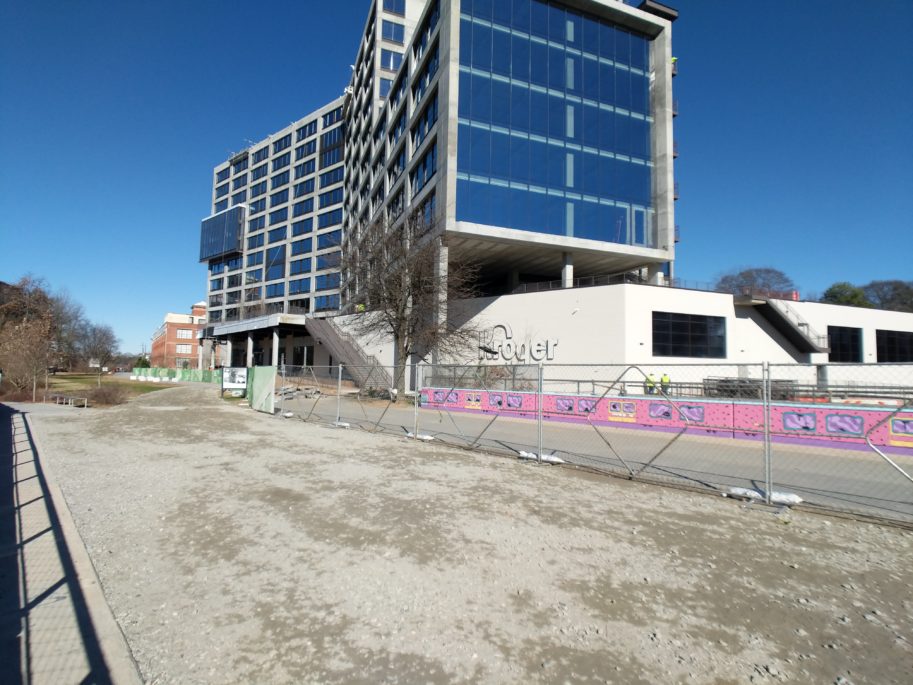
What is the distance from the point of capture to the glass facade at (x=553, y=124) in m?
31.5

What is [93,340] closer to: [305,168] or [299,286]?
[299,286]

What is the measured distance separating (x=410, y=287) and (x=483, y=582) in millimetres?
25411

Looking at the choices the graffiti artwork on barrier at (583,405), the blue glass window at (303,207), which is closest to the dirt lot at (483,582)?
the graffiti artwork on barrier at (583,405)

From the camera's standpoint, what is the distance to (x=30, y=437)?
12.7 meters

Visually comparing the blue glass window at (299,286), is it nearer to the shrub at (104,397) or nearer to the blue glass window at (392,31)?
the blue glass window at (392,31)

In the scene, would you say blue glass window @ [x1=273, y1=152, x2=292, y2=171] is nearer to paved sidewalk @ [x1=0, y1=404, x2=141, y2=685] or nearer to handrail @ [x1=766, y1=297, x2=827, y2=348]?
handrail @ [x1=766, y1=297, x2=827, y2=348]

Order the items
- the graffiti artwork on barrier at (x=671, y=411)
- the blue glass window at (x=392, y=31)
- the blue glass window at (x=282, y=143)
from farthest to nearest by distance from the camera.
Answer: the blue glass window at (x=282, y=143) < the blue glass window at (x=392, y=31) < the graffiti artwork on barrier at (x=671, y=411)

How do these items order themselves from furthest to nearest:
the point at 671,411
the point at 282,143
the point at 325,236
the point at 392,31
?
the point at 282,143 < the point at 325,236 < the point at 392,31 < the point at 671,411

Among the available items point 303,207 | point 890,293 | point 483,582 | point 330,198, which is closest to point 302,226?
point 303,207

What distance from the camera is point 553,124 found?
110 ft

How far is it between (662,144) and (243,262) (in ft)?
247

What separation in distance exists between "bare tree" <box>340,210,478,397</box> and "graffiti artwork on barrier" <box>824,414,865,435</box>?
20966 millimetres

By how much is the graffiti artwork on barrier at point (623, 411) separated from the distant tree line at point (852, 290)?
157 ft

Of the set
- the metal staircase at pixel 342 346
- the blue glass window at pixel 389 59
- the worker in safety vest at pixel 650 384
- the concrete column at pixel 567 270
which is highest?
the blue glass window at pixel 389 59
